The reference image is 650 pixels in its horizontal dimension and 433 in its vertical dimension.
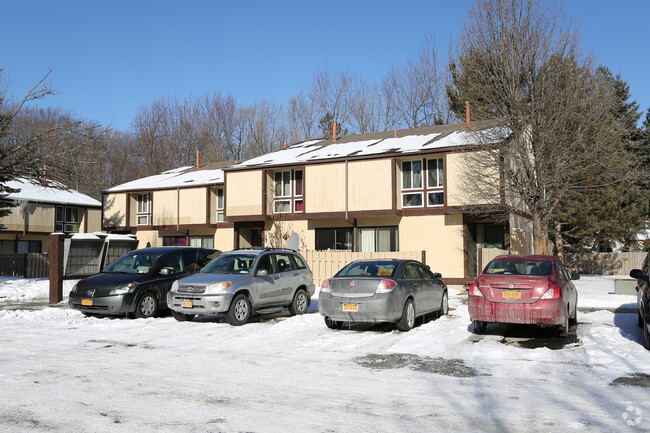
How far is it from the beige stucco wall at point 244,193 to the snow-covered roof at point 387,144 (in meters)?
0.58

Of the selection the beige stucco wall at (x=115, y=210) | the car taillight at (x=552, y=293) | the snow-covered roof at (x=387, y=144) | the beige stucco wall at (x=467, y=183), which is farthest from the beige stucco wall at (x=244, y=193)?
the car taillight at (x=552, y=293)

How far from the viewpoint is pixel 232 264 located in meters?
14.1

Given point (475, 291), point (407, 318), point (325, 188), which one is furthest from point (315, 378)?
point (325, 188)

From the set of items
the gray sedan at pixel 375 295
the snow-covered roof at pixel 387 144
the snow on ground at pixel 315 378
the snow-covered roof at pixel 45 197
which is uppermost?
the snow-covered roof at pixel 387 144

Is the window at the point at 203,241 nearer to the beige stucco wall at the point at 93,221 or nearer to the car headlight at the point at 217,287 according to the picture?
the beige stucco wall at the point at 93,221

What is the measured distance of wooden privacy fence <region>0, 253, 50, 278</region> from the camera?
33250 mm

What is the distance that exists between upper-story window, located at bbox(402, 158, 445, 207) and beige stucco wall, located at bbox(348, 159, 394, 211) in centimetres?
99

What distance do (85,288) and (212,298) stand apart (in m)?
3.60

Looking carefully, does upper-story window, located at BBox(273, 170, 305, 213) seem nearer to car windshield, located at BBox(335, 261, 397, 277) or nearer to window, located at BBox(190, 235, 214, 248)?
window, located at BBox(190, 235, 214, 248)

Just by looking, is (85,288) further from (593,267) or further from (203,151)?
(203,151)

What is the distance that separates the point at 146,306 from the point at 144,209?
24.9 meters

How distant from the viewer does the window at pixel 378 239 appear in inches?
1108

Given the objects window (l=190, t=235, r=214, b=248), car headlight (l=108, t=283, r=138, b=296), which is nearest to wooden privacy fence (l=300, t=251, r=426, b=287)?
car headlight (l=108, t=283, r=138, b=296)

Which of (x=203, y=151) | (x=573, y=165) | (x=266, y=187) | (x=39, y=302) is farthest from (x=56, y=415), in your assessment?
(x=203, y=151)
